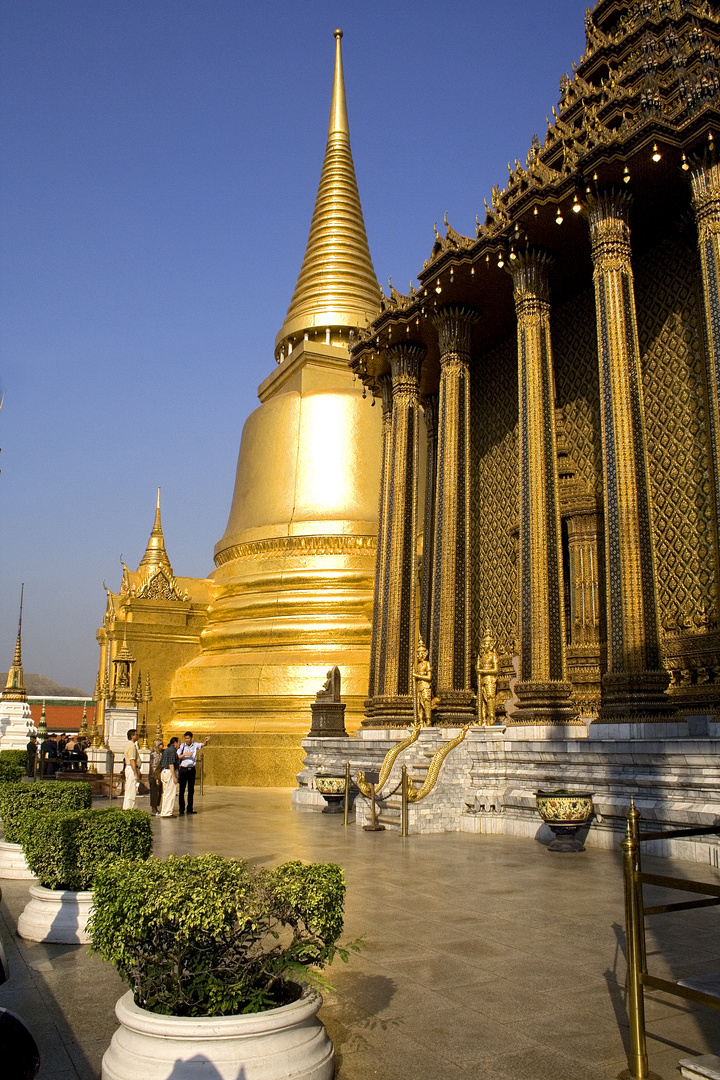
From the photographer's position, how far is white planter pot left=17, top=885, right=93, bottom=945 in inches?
263

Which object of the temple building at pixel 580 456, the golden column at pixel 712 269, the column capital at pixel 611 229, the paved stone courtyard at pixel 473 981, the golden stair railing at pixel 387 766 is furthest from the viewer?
the column capital at pixel 611 229

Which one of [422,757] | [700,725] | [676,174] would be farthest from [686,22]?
[422,757]

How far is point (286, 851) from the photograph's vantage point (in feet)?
35.1

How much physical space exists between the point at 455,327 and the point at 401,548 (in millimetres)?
4949

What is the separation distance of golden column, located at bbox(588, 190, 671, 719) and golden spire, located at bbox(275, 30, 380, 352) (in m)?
17.3

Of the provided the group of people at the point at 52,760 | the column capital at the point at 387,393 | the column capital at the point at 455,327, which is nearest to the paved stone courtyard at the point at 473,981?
the column capital at the point at 455,327

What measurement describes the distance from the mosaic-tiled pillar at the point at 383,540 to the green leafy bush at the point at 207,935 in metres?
15.7

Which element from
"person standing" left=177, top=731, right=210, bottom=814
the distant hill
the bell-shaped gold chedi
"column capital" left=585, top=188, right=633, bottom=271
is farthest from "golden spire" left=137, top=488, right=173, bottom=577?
the distant hill

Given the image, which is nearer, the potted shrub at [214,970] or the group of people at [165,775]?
the potted shrub at [214,970]

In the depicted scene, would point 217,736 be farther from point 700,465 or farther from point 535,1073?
point 535,1073

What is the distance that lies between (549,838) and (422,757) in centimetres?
404

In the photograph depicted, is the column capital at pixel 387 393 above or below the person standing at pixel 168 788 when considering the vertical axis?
above

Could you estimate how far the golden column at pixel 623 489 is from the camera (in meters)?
13.0

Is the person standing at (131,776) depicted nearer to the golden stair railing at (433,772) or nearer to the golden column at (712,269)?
the golden stair railing at (433,772)
